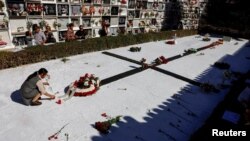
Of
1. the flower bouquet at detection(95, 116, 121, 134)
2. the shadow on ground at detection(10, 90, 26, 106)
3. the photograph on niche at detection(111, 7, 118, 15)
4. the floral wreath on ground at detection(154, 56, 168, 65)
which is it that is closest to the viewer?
the flower bouquet at detection(95, 116, 121, 134)

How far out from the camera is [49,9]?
671 inches

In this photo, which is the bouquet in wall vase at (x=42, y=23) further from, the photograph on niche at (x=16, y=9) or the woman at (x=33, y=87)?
the woman at (x=33, y=87)

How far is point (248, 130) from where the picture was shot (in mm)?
6547

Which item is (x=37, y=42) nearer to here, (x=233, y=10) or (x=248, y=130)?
(x=248, y=130)

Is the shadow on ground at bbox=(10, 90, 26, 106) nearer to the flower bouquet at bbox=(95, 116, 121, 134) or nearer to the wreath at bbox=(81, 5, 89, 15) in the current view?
the flower bouquet at bbox=(95, 116, 121, 134)

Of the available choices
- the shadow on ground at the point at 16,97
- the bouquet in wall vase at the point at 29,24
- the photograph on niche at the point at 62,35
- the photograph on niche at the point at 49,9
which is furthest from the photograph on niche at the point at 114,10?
the shadow on ground at the point at 16,97

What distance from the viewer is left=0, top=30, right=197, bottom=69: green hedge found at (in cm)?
1228

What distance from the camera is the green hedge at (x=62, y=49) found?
1228 centimetres

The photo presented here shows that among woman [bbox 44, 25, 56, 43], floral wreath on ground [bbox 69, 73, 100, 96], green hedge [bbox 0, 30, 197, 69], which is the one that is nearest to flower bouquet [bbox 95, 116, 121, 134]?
floral wreath on ground [bbox 69, 73, 100, 96]

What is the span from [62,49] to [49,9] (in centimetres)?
428

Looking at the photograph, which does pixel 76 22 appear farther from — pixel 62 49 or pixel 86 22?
pixel 62 49

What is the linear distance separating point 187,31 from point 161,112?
71.6 feet

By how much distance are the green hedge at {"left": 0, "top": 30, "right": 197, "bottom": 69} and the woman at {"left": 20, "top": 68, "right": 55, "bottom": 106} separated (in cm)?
437

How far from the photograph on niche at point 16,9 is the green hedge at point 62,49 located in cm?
320
